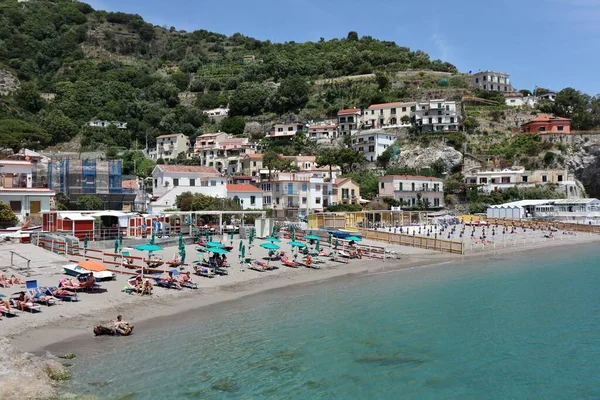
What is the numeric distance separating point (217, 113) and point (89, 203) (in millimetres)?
72917

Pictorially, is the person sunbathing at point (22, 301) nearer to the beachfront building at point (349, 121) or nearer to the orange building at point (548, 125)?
the beachfront building at point (349, 121)

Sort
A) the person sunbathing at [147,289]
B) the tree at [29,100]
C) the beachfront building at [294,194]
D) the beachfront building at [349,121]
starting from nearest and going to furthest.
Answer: the person sunbathing at [147,289] → the beachfront building at [294,194] → the beachfront building at [349,121] → the tree at [29,100]

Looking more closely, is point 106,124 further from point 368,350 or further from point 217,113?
point 368,350

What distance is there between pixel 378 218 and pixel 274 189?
548 inches

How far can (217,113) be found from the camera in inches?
4813

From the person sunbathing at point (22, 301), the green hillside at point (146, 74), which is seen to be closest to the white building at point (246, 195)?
the person sunbathing at point (22, 301)

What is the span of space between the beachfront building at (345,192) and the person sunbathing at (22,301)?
5157 centimetres

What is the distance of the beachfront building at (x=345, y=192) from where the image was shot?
70.7m

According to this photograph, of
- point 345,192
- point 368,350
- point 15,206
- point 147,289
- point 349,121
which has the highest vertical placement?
point 349,121

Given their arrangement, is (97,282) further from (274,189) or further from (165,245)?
(274,189)

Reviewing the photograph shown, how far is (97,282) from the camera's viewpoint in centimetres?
2555

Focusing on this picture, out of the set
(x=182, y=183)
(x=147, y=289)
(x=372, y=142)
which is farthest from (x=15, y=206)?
(x=372, y=142)

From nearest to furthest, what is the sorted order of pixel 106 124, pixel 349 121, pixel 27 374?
pixel 27 374, pixel 349 121, pixel 106 124

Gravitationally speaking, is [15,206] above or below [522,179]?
below
